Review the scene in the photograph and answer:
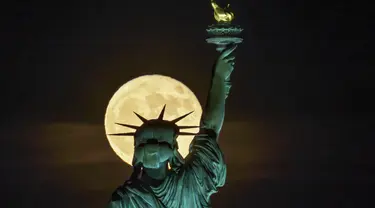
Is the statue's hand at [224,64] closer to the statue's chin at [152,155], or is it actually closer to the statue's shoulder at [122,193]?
the statue's chin at [152,155]

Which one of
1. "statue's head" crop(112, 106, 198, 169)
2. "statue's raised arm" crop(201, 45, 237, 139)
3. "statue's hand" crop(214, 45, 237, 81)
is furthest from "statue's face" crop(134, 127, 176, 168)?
"statue's hand" crop(214, 45, 237, 81)

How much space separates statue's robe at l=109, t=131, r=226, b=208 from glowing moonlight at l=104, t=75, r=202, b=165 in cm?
24

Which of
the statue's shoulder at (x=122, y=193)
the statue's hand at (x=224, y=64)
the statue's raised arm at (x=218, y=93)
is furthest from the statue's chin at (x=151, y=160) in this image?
the statue's hand at (x=224, y=64)

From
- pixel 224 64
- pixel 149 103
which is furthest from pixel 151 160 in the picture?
pixel 224 64

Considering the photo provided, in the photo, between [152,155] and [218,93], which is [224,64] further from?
[152,155]

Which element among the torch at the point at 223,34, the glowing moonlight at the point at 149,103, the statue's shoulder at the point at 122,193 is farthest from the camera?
the glowing moonlight at the point at 149,103

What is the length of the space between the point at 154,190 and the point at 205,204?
256mm

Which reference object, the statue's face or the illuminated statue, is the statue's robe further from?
the statue's face

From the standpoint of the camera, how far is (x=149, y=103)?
6680 mm

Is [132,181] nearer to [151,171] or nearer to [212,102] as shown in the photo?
[151,171]

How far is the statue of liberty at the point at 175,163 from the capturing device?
631cm

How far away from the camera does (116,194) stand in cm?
630
